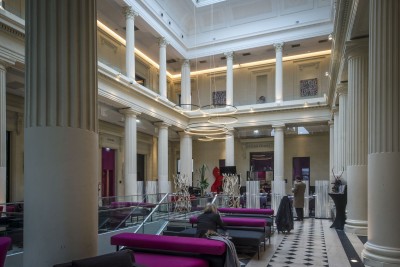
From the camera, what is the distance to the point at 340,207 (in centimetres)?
949

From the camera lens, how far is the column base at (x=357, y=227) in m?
7.99

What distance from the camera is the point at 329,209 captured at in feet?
41.2

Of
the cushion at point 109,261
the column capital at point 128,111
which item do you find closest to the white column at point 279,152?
the column capital at point 128,111

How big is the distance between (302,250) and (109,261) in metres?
5.15

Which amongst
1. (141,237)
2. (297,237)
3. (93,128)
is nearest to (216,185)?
(297,237)

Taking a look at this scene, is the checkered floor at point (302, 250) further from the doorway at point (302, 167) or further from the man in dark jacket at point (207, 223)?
the doorway at point (302, 167)

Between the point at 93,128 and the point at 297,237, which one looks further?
the point at 297,237

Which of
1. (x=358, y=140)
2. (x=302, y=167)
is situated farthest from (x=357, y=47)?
(x=302, y=167)

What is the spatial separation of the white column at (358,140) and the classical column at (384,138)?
3601 millimetres

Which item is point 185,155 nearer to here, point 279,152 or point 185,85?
point 185,85

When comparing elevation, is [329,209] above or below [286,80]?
below

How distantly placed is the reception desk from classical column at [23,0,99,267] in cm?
798

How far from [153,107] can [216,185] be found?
4.73 m

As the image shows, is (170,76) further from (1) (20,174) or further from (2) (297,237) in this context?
(2) (297,237)
